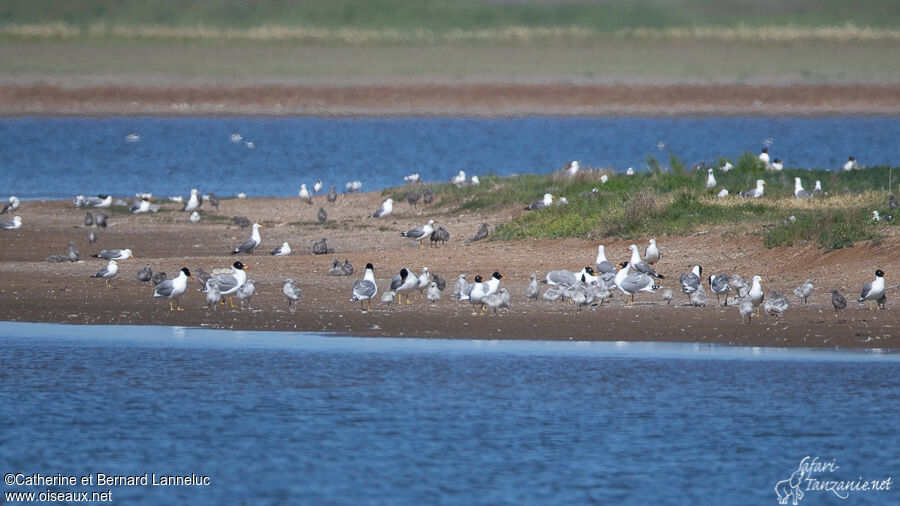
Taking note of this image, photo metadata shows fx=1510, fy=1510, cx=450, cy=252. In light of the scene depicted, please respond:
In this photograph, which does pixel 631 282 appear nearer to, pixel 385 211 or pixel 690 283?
pixel 690 283

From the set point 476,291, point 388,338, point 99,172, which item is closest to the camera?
point 388,338

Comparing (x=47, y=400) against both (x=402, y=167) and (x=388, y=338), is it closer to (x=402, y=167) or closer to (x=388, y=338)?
A: (x=388, y=338)

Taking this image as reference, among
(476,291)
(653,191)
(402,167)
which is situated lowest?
(476,291)

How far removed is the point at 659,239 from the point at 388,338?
7.67 m

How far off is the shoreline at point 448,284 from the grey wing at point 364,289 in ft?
0.94

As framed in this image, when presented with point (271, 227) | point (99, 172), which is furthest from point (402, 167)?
point (271, 227)

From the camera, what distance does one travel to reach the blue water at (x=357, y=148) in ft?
158

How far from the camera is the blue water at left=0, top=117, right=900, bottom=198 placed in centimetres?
4825

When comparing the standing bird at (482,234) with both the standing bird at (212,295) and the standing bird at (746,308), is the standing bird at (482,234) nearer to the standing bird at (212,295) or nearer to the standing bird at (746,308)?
the standing bird at (212,295)

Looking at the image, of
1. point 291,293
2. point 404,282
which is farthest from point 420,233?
point 291,293

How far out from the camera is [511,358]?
54.5ft

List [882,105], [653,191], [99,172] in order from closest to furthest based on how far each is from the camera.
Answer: [653,191], [99,172], [882,105]

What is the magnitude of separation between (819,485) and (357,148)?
56449 mm

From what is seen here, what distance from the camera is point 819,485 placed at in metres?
11.9
